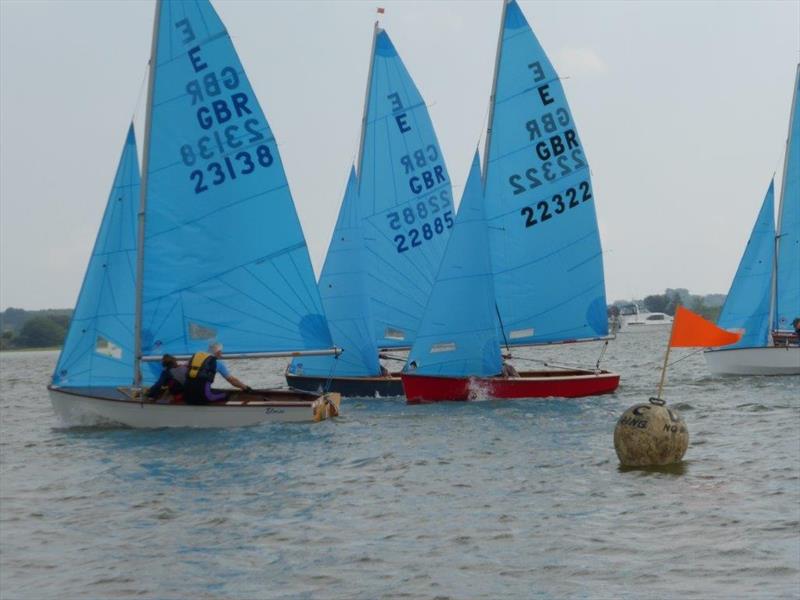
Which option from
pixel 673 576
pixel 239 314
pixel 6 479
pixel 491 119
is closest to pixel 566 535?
pixel 673 576

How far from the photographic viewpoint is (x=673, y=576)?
31.6 ft

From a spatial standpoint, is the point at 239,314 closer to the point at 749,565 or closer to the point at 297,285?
the point at 297,285

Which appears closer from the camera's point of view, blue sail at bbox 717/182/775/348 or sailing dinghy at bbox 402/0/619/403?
sailing dinghy at bbox 402/0/619/403

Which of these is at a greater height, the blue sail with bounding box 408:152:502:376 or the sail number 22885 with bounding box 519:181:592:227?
the sail number 22885 with bounding box 519:181:592:227

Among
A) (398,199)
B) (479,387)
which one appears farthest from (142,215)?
(398,199)

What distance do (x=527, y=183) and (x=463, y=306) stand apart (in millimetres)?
3960

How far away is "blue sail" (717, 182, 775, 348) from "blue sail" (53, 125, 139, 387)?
17488 millimetres

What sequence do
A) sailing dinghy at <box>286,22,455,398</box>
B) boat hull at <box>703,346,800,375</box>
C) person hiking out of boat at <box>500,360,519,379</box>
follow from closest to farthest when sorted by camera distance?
person hiking out of boat at <box>500,360,519,379</box>
sailing dinghy at <box>286,22,455,398</box>
boat hull at <box>703,346,800,375</box>

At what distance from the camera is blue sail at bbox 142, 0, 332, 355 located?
2098 cm

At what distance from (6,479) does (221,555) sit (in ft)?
22.0

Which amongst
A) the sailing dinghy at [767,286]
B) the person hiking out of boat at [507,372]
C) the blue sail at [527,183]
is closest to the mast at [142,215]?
the person hiking out of boat at [507,372]

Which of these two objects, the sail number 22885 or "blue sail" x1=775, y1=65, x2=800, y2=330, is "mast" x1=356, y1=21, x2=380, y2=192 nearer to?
the sail number 22885

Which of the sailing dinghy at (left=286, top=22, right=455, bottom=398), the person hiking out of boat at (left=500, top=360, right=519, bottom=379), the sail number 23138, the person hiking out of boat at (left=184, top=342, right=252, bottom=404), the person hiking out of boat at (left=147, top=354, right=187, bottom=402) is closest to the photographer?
the person hiking out of boat at (left=184, top=342, right=252, bottom=404)

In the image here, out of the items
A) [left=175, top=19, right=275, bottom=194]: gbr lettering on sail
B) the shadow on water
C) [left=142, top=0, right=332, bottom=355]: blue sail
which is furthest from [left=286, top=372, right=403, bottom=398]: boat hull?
the shadow on water
